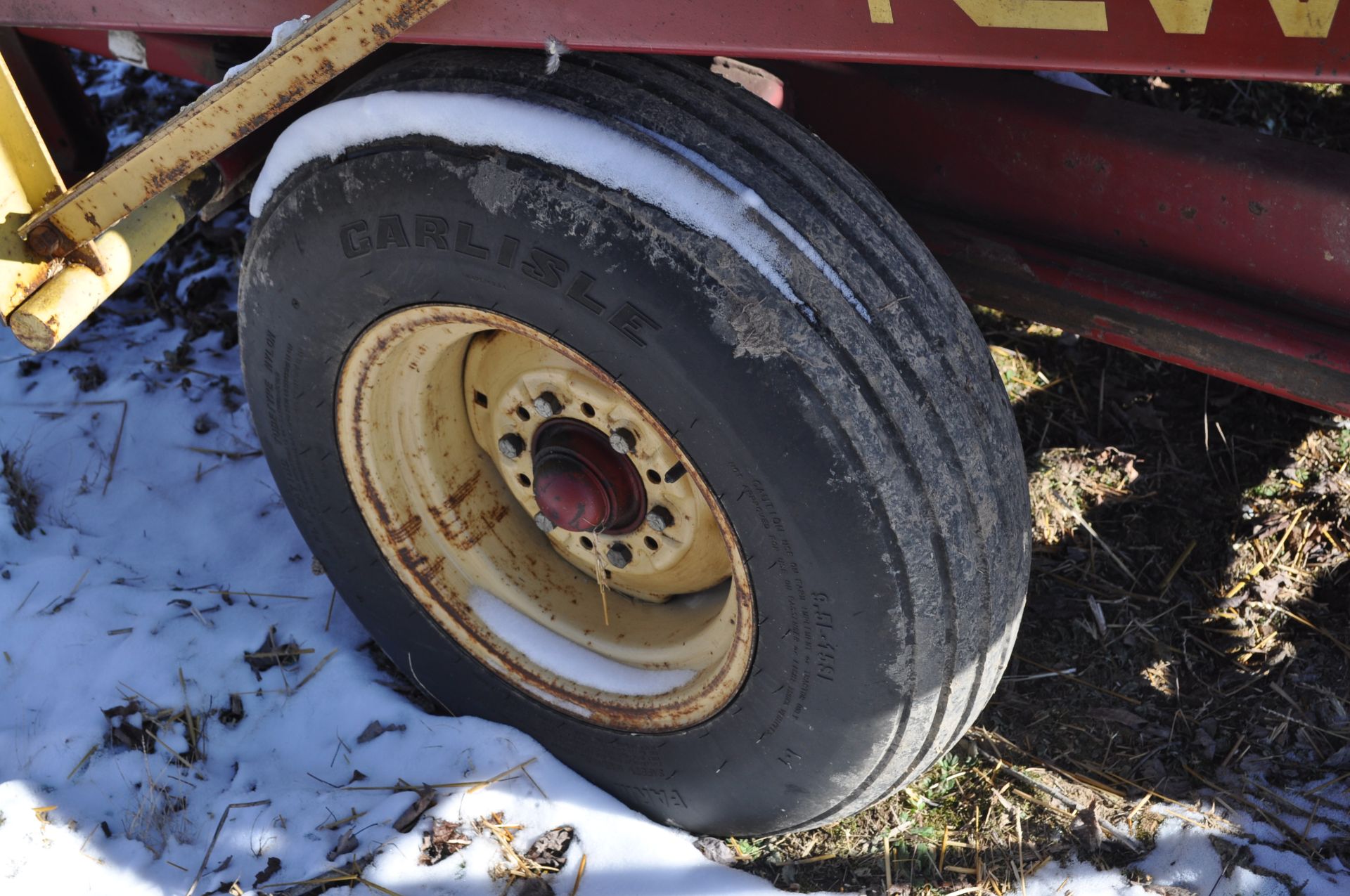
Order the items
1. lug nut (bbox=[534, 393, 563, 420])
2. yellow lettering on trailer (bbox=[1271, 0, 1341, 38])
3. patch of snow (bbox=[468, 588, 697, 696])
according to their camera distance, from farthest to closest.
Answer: patch of snow (bbox=[468, 588, 697, 696]), lug nut (bbox=[534, 393, 563, 420]), yellow lettering on trailer (bbox=[1271, 0, 1341, 38])

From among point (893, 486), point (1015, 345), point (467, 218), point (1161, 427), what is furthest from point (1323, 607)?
point (467, 218)

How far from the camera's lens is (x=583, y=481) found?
6.70ft

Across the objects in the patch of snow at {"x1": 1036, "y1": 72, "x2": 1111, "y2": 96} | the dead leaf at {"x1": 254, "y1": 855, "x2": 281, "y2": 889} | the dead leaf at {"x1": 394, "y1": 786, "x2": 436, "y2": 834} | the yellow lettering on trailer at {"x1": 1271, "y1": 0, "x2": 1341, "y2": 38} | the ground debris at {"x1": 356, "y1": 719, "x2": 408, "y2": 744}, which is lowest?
the dead leaf at {"x1": 254, "y1": 855, "x2": 281, "y2": 889}

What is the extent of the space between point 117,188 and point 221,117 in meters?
0.28

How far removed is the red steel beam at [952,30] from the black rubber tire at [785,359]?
0.43 ft

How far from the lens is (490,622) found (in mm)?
2385

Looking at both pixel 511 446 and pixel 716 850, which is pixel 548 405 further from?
pixel 716 850

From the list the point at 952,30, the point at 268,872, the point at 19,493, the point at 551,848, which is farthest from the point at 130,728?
the point at 952,30

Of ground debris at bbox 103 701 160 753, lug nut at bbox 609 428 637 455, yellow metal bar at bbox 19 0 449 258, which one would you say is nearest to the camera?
yellow metal bar at bbox 19 0 449 258

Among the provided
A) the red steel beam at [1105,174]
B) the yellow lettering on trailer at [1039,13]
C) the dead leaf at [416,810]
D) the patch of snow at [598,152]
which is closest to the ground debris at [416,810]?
the dead leaf at [416,810]

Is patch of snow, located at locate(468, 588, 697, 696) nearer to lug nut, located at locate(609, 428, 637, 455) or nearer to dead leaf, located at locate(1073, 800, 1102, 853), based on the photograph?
lug nut, located at locate(609, 428, 637, 455)

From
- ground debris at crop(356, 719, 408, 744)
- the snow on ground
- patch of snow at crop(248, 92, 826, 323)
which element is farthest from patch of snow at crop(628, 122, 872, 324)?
ground debris at crop(356, 719, 408, 744)

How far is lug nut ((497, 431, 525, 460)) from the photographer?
2223 millimetres

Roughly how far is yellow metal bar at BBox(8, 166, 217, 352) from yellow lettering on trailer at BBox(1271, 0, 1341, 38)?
5.87ft
